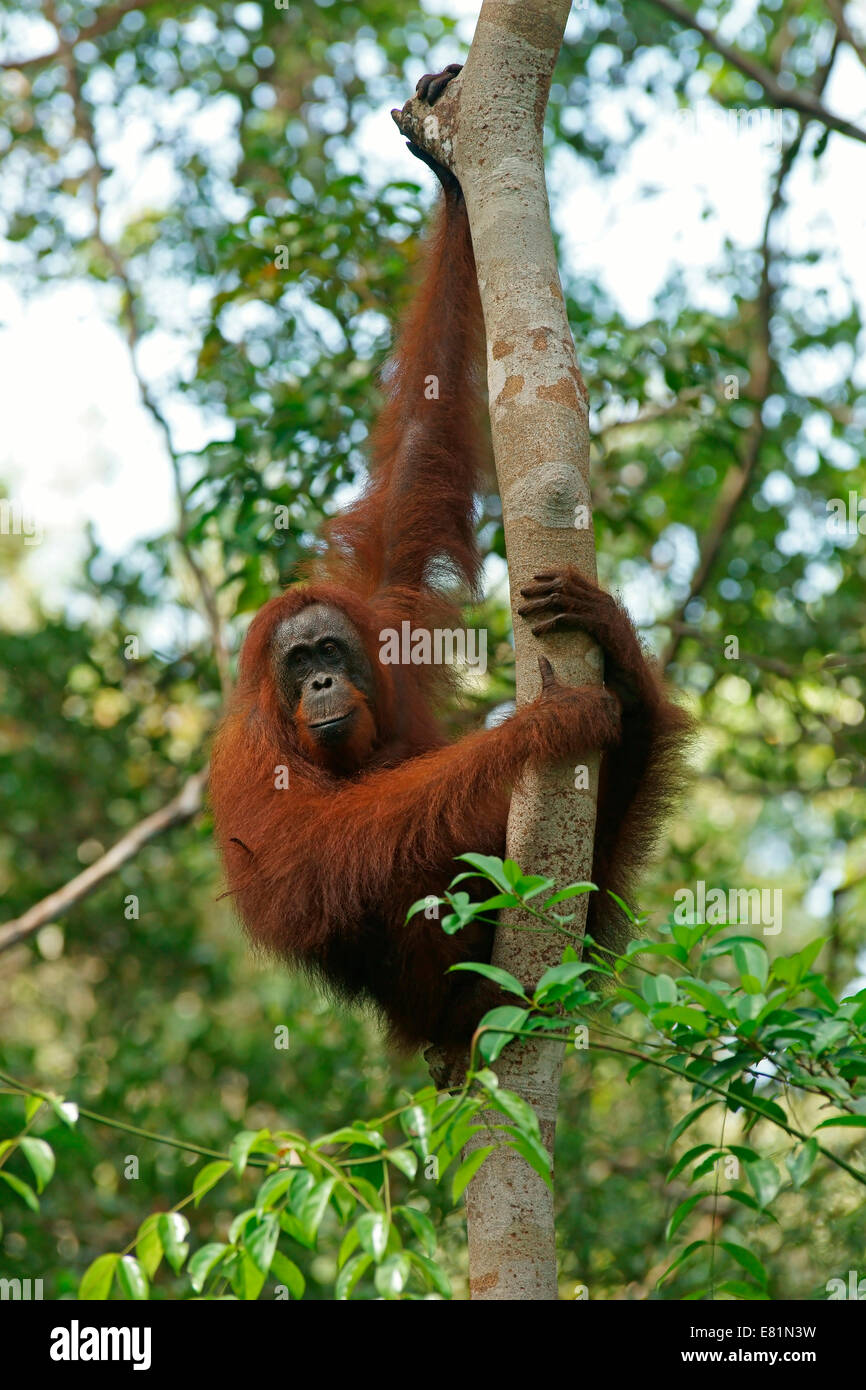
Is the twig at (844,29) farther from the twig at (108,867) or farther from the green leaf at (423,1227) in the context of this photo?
the green leaf at (423,1227)

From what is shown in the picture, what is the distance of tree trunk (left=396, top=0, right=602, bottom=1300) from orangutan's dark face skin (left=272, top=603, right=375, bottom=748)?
123cm

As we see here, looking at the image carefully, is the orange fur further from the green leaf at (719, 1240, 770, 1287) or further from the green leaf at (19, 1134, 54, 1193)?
the green leaf at (19, 1134, 54, 1193)

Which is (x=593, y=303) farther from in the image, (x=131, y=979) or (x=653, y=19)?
(x=131, y=979)

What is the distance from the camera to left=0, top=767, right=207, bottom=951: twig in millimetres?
6949

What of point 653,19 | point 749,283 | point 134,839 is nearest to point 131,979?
point 134,839

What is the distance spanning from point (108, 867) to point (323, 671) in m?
2.92

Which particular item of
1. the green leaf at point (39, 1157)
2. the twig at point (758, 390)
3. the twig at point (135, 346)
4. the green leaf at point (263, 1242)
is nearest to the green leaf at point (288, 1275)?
the green leaf at point (263, 1242)

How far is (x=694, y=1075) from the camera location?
257 centimetres

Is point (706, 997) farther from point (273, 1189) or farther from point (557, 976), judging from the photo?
point (273, 1189)

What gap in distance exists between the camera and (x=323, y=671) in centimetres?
476

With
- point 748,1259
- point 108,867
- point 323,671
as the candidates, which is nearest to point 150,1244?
point 748,1259

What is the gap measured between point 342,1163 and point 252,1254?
0.21 meters

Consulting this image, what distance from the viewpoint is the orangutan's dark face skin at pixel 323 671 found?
4.59 m

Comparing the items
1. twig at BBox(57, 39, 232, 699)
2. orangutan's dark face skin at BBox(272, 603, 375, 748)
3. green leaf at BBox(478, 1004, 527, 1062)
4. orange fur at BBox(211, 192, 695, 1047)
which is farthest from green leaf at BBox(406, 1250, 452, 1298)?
twig at BBox(57, 39, 232, 699)
